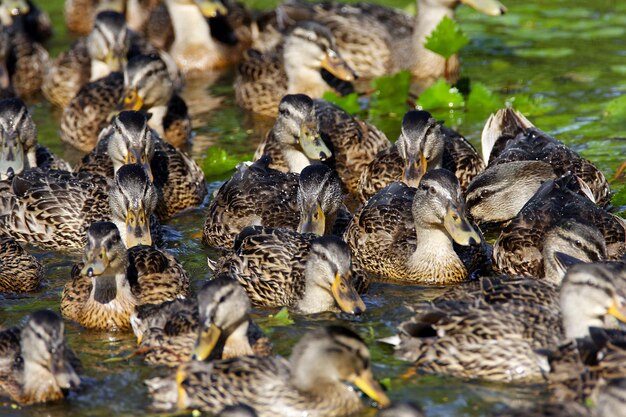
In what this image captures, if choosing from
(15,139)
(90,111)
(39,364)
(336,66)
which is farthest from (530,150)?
(39,364)

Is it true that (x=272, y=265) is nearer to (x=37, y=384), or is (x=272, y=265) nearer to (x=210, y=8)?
(x=37, y=384)

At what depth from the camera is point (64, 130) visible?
49.2ft

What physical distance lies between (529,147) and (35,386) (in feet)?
18.9

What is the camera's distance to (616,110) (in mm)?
14391

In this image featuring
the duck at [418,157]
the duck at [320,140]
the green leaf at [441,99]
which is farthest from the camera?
the green leaf at [441,99]

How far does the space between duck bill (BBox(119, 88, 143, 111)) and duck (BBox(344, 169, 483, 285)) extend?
375 centimetres

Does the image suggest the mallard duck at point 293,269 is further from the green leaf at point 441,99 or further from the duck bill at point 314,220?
the green leaf at point 441,99

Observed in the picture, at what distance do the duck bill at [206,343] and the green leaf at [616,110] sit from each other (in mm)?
7149

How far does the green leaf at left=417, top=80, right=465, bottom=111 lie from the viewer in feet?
50.0

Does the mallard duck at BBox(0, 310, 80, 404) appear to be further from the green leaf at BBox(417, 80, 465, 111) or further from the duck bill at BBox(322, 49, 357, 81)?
the green leaf at BBox(417, 80, 465, 111)

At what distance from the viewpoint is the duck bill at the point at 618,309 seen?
28.3 ft

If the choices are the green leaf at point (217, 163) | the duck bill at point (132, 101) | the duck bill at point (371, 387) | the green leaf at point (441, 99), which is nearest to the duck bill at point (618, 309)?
the duck bill at point (371, 387)

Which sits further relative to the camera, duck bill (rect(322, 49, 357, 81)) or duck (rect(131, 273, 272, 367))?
duck bill (rect(322, 49, 357, 81))

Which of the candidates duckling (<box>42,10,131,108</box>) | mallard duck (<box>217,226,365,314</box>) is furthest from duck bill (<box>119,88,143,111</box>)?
mallard duck (<box>217,226,365,314</box>)
